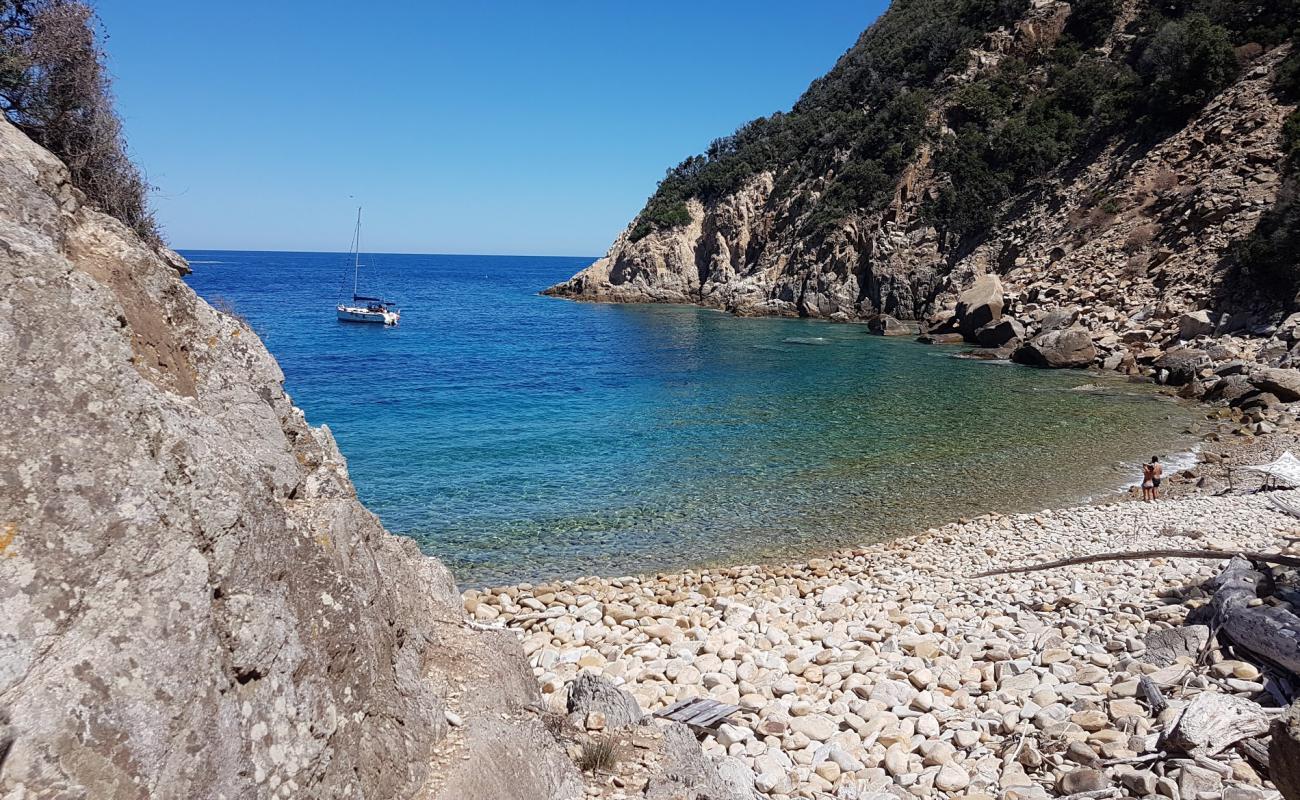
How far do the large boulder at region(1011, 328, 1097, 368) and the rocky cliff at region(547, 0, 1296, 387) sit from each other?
402 millimetres

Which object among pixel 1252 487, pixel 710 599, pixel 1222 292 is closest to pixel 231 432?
pixel 710 599

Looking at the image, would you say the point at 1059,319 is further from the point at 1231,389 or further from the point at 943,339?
the point at 1231,389

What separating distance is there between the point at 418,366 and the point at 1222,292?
34269 millimetres

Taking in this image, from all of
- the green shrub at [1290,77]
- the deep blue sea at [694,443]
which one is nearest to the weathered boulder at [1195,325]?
the deep blue sea at [694,443]

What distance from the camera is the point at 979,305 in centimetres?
3884

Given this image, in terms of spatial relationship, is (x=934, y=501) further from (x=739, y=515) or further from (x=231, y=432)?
(x=231, y=432)

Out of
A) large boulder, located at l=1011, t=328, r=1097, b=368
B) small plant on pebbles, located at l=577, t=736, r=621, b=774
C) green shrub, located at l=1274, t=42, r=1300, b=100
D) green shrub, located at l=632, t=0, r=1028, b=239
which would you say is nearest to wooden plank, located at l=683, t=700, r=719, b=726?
small plant on pebbles, located at l=577, t=736, r=621, b=774

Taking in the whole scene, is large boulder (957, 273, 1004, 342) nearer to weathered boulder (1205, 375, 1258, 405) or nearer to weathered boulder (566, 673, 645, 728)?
weathered boulder (1205, 375, 1258, 405)

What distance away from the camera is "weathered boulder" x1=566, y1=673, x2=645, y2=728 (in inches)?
227

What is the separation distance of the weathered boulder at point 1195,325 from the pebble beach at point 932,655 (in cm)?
1985

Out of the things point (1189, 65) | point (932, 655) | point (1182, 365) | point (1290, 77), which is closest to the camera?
point (932, 655)

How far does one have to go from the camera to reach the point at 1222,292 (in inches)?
1190

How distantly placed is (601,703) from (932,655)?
3957mm

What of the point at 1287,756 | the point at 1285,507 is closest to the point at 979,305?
the point at 1285,507
